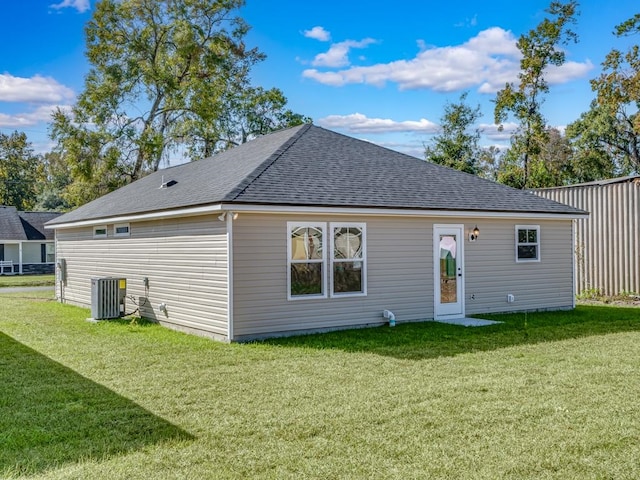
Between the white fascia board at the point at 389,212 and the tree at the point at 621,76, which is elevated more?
the tree at the point at 621,76

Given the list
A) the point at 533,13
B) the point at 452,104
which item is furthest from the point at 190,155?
the point at 533,13

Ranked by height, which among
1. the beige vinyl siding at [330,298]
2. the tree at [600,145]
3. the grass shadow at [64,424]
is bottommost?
the grass shadow at [64,424]

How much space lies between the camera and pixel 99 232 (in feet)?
47.6

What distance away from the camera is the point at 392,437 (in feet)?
15.4

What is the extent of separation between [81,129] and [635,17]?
22556 mm

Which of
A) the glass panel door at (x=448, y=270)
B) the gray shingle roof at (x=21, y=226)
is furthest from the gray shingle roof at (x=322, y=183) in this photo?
the gray shingle roof at (x=21, y=226)

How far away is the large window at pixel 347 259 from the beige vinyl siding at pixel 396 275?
0.47ft

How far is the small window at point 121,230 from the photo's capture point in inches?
513

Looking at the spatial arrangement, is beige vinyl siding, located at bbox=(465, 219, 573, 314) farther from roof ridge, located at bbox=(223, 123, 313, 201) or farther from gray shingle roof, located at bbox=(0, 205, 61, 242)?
gray shingle roof, located at bbox=(0, 205, 61, 242)

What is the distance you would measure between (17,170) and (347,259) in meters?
46.2

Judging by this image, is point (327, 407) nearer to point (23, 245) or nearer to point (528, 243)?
point (528, 243)

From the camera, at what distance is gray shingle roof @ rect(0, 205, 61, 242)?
33531 mm

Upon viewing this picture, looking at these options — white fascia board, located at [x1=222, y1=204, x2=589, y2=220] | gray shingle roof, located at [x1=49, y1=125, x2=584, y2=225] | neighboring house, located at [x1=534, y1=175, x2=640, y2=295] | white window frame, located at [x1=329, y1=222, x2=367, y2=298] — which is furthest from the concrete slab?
neighboring house, located at [x1=534, y1=175, x2=640, y2=295]

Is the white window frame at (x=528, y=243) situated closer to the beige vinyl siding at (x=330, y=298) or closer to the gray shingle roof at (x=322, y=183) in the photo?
the gray shingle roof at (x=322, y=183)
